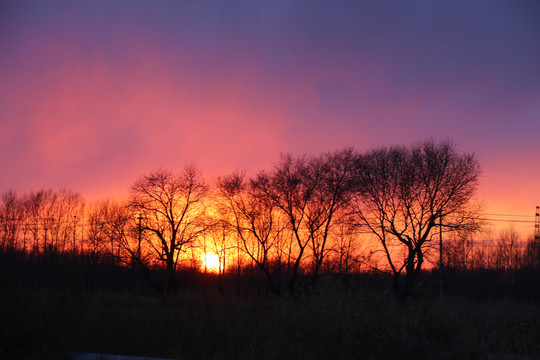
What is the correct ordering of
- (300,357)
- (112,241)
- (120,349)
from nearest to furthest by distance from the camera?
1. (300,357)
2. (120,349)
3. (112,241)

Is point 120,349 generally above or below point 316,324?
below

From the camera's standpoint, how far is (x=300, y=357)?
1011 cm

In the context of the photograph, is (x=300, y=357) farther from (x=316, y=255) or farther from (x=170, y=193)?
(x=170, y=193)

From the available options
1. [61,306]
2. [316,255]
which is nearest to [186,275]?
[316,255]

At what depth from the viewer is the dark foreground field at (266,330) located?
10.5 metres

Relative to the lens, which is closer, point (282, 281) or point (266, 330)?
point (266, 330)

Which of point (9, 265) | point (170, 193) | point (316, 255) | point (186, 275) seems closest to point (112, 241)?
point (170, 193)

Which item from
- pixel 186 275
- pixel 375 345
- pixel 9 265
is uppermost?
pixel 9 265

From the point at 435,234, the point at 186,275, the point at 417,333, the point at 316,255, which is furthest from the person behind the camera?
the point at 186,275

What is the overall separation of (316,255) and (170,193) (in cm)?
1806

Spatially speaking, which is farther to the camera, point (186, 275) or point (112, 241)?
point (186, 275)

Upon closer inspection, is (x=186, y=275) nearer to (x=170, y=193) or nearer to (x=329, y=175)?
(x=170, y=193)

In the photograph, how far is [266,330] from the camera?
1205 cm

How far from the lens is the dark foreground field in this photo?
34.5 feet
